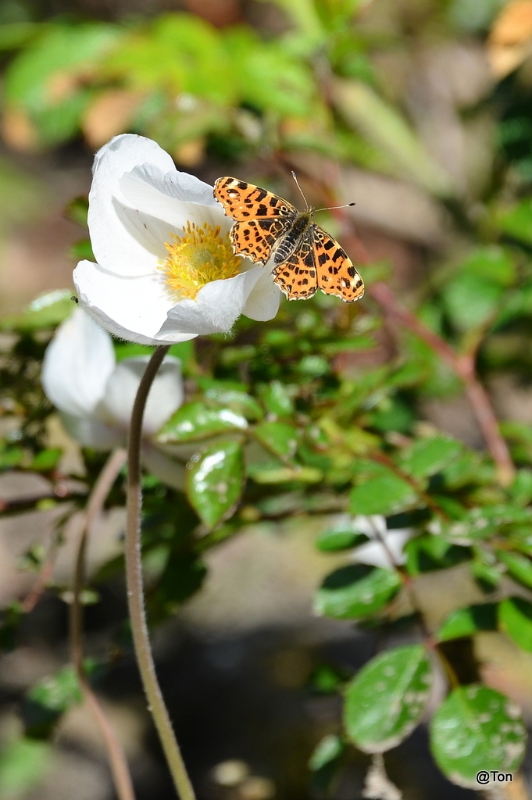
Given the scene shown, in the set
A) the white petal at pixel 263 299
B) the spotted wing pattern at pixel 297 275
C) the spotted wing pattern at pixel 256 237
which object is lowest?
the white petal at pixel 263 299

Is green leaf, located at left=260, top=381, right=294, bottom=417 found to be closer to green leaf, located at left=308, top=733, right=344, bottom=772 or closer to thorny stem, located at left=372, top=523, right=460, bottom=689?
thorny stem, located at left=372, top=523, right=460, bottom=689

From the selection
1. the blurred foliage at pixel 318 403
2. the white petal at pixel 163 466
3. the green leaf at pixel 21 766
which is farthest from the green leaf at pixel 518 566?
the green leaf at pixel 21 766

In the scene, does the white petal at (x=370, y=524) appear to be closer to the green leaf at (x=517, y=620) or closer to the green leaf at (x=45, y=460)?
the green leaf at (x=517, y=620)

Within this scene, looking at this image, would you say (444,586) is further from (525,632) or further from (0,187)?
(0,187)

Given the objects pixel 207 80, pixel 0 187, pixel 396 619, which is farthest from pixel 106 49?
pixel 0 187

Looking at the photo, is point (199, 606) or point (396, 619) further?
point (199, 606)

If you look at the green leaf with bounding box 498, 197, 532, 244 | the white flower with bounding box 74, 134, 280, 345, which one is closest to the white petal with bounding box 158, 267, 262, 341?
the white flower with bounding box 74, 134, 280, 345
